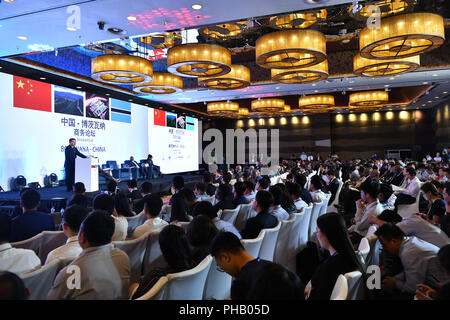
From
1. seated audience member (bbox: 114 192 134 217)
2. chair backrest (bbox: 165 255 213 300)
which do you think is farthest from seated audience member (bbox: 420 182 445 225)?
seated audience member (bbox: 114 192 134 217)

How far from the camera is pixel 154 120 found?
14.6 meters

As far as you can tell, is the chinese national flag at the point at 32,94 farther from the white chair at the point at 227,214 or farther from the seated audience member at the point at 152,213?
the white chair at the point at 227,214

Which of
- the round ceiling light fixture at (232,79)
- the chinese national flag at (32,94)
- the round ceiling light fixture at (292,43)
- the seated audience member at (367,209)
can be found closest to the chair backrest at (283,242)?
the seated audience member at (367,209)

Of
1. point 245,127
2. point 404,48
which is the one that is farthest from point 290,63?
point 245,127

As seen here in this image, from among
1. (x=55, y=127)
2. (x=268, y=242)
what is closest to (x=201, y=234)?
(x=268, y=242)

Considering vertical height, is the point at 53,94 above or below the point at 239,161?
above

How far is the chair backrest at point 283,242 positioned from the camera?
320cm

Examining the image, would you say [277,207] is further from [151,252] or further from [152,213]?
A: [151,252]

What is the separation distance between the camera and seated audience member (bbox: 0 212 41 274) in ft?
6.61

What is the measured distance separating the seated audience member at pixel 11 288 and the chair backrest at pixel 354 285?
141cm

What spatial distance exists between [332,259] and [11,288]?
1.57 metres

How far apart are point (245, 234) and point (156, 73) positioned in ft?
22.8

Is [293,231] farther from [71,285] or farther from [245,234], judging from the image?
[71,285]

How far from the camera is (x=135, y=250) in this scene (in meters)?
2.56
